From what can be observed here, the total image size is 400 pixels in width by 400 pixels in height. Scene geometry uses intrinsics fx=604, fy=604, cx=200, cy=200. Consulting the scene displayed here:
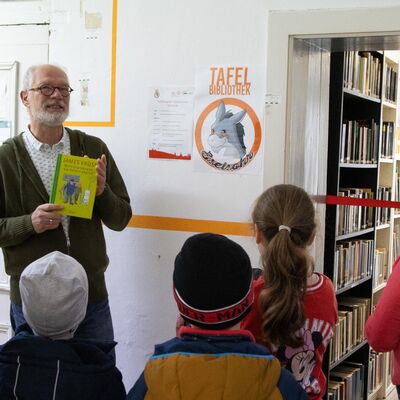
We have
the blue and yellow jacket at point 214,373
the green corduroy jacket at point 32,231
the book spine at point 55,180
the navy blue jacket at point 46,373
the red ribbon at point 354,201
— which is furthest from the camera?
the red ribbon at point 354,201

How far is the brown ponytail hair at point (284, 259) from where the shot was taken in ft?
5.60

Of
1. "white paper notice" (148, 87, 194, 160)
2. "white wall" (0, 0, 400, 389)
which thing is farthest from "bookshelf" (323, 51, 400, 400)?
"white paper notice" (148, 87, 194, 160)

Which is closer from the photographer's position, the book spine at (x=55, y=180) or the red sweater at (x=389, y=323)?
the red sweater at (x=389, y=323)

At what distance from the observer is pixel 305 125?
2.70 meters

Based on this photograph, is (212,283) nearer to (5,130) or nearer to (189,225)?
(189,225)

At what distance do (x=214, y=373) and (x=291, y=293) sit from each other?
18.9 inches

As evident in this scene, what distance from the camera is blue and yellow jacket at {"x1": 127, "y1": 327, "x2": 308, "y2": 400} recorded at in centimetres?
131

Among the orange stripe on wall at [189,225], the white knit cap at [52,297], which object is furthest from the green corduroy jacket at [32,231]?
the white knit cap at [52,297]

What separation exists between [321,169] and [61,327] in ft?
5.97

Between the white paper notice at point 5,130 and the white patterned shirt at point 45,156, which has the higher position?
the white paper notice at point 5,130

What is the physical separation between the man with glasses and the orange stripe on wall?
11.1 inches

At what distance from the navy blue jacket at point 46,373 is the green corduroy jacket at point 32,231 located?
836mm

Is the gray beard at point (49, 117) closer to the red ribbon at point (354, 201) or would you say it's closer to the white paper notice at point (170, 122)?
the white paper notice at point (170, 122)

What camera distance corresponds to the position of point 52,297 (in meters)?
1.56
